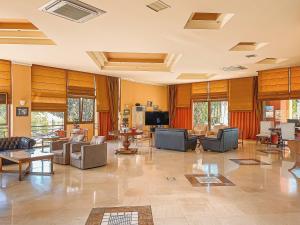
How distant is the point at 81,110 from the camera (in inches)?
424

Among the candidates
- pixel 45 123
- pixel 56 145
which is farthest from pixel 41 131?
pixel 56 145

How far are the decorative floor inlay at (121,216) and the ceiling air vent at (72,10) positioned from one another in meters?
3.29

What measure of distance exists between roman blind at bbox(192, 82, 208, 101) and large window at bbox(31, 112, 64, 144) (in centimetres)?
744

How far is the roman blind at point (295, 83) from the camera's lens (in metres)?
9.70

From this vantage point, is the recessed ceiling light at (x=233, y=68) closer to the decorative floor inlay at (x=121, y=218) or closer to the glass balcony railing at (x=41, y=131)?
the glass balcony railing at (x=41, y=131)

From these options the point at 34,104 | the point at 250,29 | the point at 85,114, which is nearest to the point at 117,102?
the point at 85,114

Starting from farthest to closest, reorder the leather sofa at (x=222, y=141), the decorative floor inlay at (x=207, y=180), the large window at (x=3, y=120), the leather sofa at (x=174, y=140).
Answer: the leather sofa at (x=174, y=140) < the leather sofa at (x=222, y=141) < the large window at (x=3, y=120) < the decorative floor inlay at (x=207, y=180)

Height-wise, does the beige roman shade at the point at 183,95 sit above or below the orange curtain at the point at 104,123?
above

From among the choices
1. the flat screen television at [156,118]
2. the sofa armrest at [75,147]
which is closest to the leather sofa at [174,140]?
the flat screen television at [156,118]

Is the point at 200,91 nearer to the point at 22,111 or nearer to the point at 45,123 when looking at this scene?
the point at 45,123

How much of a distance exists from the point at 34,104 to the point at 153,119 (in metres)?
5.54

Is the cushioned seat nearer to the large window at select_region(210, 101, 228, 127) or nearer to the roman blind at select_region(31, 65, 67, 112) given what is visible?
the roman blind at select_region(31, 65, 67, 112)

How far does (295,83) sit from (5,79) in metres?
10.8

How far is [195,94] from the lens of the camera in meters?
14.0
